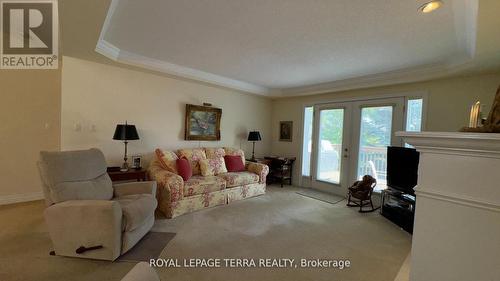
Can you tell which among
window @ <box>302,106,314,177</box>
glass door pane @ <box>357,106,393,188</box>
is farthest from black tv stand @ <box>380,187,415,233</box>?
window @ <box>302,106,314,177</box>

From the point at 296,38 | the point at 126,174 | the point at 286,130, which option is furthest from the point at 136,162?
the point at 286,130

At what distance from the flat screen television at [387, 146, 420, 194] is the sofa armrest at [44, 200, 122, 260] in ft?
12.1

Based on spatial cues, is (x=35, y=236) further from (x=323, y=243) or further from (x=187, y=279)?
(x=323, y=243)

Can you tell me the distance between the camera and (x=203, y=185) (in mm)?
3512

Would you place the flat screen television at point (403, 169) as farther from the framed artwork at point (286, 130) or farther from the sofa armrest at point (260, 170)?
the framed artwork at point (286, 130)

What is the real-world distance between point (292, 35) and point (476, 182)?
7.46 ft

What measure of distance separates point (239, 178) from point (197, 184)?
882 mm

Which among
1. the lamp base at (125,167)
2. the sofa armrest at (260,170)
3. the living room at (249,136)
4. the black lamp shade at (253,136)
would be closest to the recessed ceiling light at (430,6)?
the living room at (249,136)

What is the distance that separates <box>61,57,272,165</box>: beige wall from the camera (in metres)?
3.29

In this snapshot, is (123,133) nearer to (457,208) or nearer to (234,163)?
(234,163)

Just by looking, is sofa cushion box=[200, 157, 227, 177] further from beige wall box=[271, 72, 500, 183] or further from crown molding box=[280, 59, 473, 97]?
beige wall box=[271, 72, 500, 183]

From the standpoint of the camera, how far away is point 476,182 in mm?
751

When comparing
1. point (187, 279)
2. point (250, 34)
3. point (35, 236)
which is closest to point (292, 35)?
point (250, 34)

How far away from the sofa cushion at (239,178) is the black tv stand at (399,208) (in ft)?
7.39
